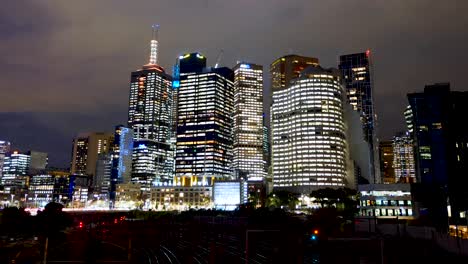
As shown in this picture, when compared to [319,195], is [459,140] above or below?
above

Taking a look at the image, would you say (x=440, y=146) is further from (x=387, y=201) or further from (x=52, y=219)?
(x=52, y=219)

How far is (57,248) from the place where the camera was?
5034cm

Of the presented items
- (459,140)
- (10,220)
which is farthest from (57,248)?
(459,140)

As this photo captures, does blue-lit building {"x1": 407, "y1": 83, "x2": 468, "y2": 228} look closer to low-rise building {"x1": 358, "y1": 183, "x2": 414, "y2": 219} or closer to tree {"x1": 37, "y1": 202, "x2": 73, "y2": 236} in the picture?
A: low-rise building {"x1": 358, "y1": 183, "x2": 414, "y2": 219}

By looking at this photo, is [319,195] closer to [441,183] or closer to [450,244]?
[441,183]

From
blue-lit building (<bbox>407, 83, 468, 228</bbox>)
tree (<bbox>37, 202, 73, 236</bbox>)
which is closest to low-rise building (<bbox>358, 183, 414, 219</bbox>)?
blue-lit building (<bbox>407, 83, 468, 228</bbox>)

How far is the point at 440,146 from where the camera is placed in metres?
150

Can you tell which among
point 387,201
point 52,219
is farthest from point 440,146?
point 52,219

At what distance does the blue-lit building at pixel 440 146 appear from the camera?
141500 mm

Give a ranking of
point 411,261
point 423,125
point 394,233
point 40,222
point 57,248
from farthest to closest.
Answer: point 423,125
point 40,222
point 394,233
point 57,248
point 411,261

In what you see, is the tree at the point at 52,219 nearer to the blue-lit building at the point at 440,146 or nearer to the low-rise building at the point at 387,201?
the low-rise building at the point at 387,201

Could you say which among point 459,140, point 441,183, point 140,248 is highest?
point 459,140

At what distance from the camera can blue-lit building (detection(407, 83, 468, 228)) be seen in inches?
5571

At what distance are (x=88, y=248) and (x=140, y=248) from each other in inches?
583
